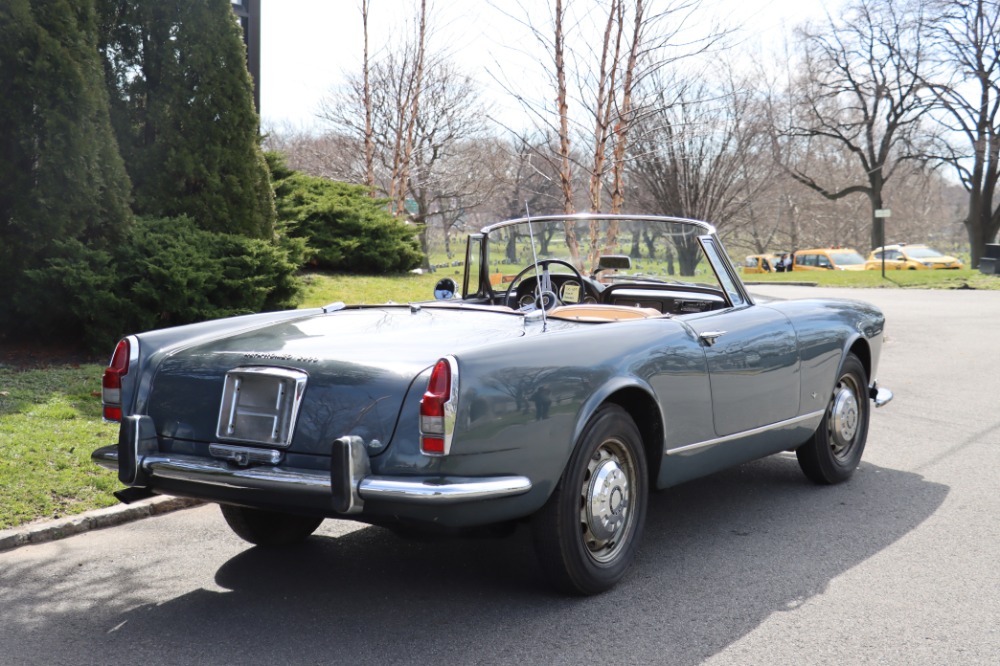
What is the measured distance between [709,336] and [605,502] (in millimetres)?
1091

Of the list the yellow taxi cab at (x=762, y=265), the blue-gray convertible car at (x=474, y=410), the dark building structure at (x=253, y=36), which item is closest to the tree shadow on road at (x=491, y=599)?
the blue-gray convertible car at (x=474, y=410)

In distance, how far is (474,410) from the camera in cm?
358

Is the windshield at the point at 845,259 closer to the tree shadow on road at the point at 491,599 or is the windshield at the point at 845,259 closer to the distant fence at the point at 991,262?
the distant fence at the point at 991,262

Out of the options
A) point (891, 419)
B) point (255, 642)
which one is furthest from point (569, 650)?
point (891, 419)

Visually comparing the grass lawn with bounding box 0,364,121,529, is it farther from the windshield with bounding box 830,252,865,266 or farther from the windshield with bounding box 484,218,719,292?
the windshield with bounding box 830,252,865,266

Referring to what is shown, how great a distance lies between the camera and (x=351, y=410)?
3666mm

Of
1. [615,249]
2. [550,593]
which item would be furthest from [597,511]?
[615,249]

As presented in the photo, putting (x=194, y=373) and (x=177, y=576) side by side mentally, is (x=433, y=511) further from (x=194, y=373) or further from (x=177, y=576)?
(x=177, y=576)

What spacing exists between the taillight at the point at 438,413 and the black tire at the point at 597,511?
0.59m

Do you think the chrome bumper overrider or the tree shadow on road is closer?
the chrome bumper overrider

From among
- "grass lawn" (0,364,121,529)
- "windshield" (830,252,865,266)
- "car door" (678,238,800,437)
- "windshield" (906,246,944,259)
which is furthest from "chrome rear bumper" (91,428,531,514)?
"windshield" (906,246,944,259)

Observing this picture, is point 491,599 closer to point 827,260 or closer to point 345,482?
point 345,482

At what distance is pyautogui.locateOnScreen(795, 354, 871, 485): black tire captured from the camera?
591cm

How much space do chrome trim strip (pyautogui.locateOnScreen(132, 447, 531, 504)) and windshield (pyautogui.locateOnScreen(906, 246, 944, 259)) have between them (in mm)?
38952
